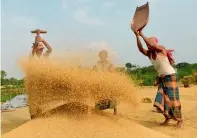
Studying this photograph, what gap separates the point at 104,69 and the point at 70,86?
32.2 inches

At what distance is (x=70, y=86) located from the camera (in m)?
5.41

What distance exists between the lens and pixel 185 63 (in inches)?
1271

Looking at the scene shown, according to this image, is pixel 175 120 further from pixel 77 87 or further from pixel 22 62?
pixel 22 62

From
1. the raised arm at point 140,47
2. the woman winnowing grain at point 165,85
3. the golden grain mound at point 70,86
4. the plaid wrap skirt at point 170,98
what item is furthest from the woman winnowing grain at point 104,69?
the plaid wrap skirt at point 170,98

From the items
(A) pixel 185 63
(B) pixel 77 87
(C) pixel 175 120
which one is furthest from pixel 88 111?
(A) pixel 185 63

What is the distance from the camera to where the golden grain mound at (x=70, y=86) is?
17.8ft

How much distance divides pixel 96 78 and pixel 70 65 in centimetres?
48

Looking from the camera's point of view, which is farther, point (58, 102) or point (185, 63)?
point (185, 63)

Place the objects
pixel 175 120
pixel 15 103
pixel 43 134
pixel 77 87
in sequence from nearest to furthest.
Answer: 1. pixel 43 134
2. pixel 77 87
3. pixel 175 120
4. pixel 15 103

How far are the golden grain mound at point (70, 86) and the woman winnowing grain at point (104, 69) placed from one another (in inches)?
6.0

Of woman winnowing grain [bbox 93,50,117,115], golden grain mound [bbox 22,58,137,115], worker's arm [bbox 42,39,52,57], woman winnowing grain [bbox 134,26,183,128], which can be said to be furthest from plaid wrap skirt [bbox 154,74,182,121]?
worker's arm [bbox 42,39,52,57]

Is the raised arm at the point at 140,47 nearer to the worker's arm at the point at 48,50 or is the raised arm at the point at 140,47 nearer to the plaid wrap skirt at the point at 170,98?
the plaid wrap skirt at the point at 170,98

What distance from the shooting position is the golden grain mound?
17.8 ft

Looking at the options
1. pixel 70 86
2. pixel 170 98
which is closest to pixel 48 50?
pixel 70 86
